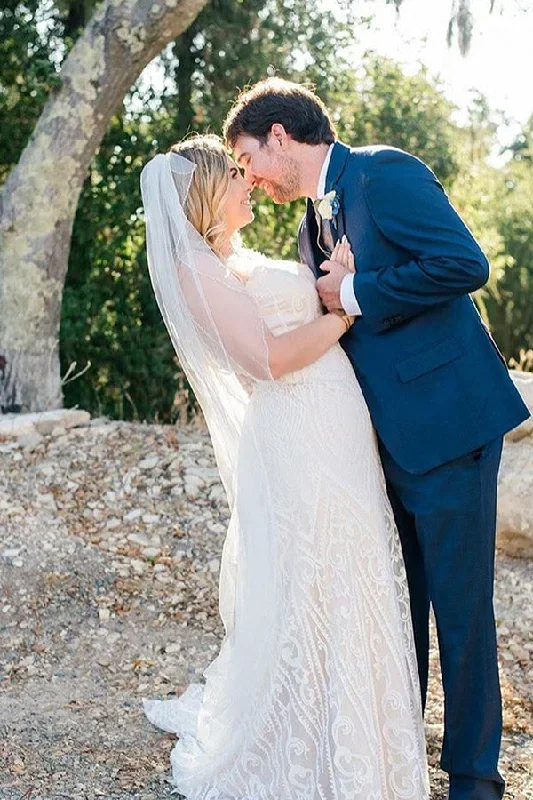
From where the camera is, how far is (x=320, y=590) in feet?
10.2

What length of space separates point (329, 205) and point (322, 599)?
115 centimetres

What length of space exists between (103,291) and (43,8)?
2077 mm

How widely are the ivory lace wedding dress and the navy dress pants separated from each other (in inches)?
4.0

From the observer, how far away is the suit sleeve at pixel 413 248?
290cm

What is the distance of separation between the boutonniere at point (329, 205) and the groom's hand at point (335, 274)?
3.1 inches

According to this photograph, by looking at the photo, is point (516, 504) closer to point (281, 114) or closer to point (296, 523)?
point (296, 523)

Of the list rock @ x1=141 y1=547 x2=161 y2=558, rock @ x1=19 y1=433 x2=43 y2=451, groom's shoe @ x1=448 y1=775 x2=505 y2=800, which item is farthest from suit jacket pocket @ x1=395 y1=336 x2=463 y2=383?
rock @ x1=19 y1=433 x2=43 y2=451

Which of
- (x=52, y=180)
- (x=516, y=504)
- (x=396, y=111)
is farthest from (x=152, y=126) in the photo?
(x=516, y=504)

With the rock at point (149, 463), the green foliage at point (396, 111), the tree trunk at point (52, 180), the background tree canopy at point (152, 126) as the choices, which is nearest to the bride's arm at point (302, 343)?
the rock at point (149, 463)

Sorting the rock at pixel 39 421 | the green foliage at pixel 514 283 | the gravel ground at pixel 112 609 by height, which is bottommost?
the gravel ground at pixel 112 609

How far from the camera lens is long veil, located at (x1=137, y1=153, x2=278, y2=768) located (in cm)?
308

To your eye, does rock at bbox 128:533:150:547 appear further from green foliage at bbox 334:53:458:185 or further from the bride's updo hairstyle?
green foliage at bbox 334:53:458:185

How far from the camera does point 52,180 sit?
661cm

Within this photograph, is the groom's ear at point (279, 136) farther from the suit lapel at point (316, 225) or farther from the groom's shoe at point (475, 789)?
the groom's shoe at point (475, 789)
